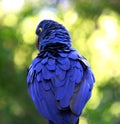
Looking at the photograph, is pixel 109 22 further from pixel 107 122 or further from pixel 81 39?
pixel 107 122

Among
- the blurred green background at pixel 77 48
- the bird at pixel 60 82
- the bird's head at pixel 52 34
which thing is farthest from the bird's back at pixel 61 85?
the blurred green background at pixel 77 48

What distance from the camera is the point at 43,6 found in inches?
432

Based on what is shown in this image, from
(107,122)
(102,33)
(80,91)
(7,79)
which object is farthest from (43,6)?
(80,91)

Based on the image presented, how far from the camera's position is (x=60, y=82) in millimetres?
4742

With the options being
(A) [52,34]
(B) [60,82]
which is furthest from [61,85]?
(A) [52,34]

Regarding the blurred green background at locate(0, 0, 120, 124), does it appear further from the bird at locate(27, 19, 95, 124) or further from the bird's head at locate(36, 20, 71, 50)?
the bird at locate(27, 19, 95, 124)

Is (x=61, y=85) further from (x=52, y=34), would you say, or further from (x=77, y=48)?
(x=77, y=48)

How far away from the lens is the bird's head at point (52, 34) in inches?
207

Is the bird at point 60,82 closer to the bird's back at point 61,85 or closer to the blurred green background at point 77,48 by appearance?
the bird's back at point 61,85

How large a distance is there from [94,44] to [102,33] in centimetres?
60

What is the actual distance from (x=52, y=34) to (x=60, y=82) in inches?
28.7

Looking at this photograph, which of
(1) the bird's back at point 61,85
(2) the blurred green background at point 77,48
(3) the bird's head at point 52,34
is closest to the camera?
(1) the bird's back at point 61,85

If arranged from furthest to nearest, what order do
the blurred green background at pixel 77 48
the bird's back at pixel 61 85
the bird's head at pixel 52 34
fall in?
the blurred green background at pixel 77 48
the bird's head at pixel 52 34
the bird's back at pixel 61 85

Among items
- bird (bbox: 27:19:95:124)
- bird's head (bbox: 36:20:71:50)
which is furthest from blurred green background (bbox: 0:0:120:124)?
bird (bbox: 27:19:95:124)
